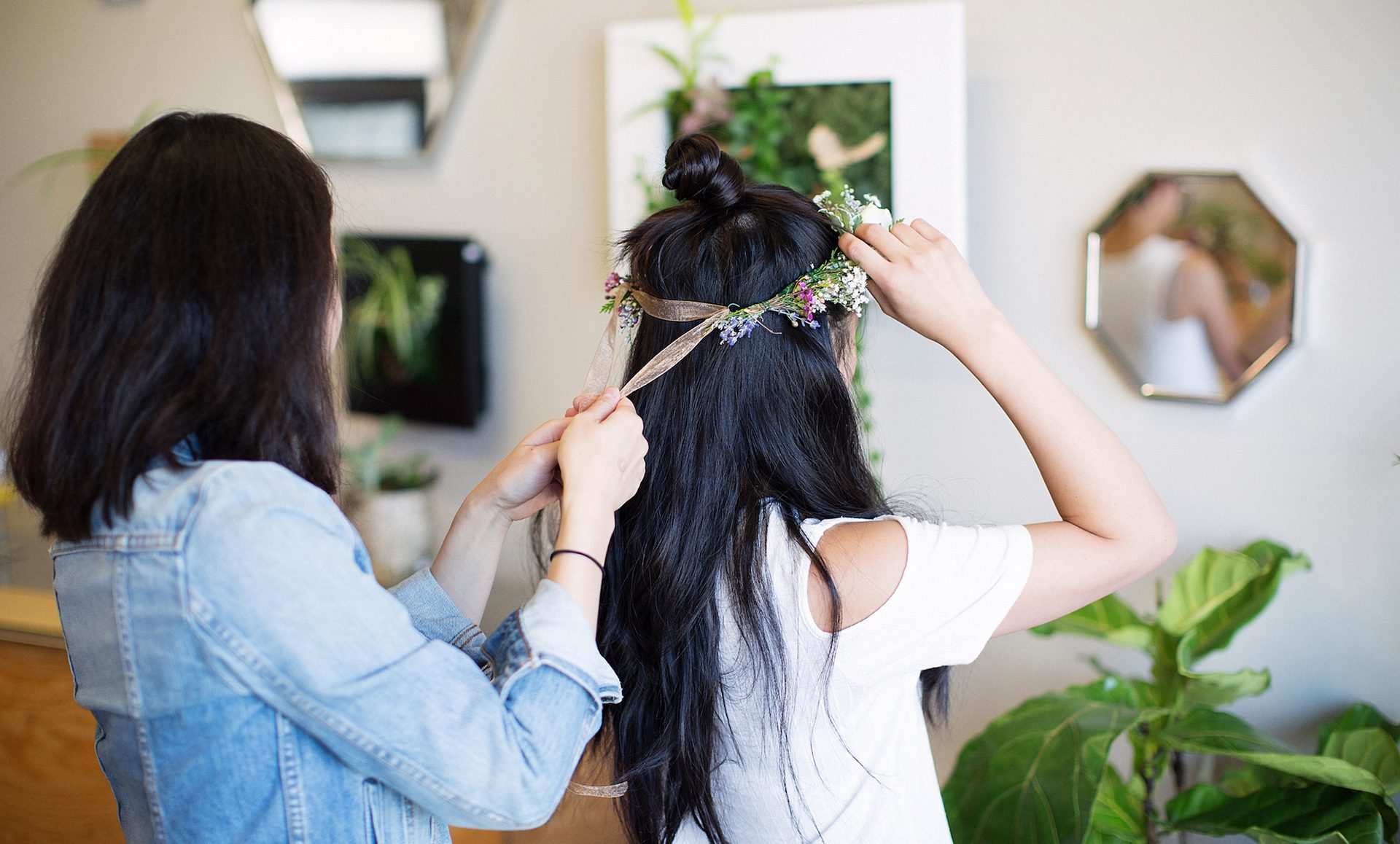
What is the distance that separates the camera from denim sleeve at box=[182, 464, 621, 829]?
63 cm

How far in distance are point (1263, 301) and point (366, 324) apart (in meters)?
1.67

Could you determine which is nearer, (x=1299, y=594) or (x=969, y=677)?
(x=1299, y=594)

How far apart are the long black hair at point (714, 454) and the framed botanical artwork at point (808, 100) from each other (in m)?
0.68

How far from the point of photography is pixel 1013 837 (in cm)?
125

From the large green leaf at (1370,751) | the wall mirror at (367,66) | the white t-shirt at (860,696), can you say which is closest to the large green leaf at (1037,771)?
the large green leaf at (1370,751)

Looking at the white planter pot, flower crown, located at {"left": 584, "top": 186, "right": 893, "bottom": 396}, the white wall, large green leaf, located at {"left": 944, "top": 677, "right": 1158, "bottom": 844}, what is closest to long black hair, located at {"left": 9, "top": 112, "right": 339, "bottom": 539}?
flower crown, located at {"left": 584, "top": 186, "right": 893, "bottom": 396}

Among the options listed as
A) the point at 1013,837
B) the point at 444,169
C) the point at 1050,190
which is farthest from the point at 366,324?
the point at 1013,837

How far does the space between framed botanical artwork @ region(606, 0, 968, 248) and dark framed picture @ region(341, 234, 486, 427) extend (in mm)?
423

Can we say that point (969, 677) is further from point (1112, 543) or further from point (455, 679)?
point (455, 679)

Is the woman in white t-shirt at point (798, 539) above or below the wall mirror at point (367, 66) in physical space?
below

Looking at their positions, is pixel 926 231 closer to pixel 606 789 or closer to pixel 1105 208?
pixel 606 789

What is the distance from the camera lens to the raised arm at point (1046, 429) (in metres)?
0.87

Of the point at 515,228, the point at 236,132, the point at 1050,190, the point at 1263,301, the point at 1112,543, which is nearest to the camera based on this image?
the point at 236,132

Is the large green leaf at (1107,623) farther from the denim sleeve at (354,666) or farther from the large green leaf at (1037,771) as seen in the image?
the denim sleeve at (354,666)
